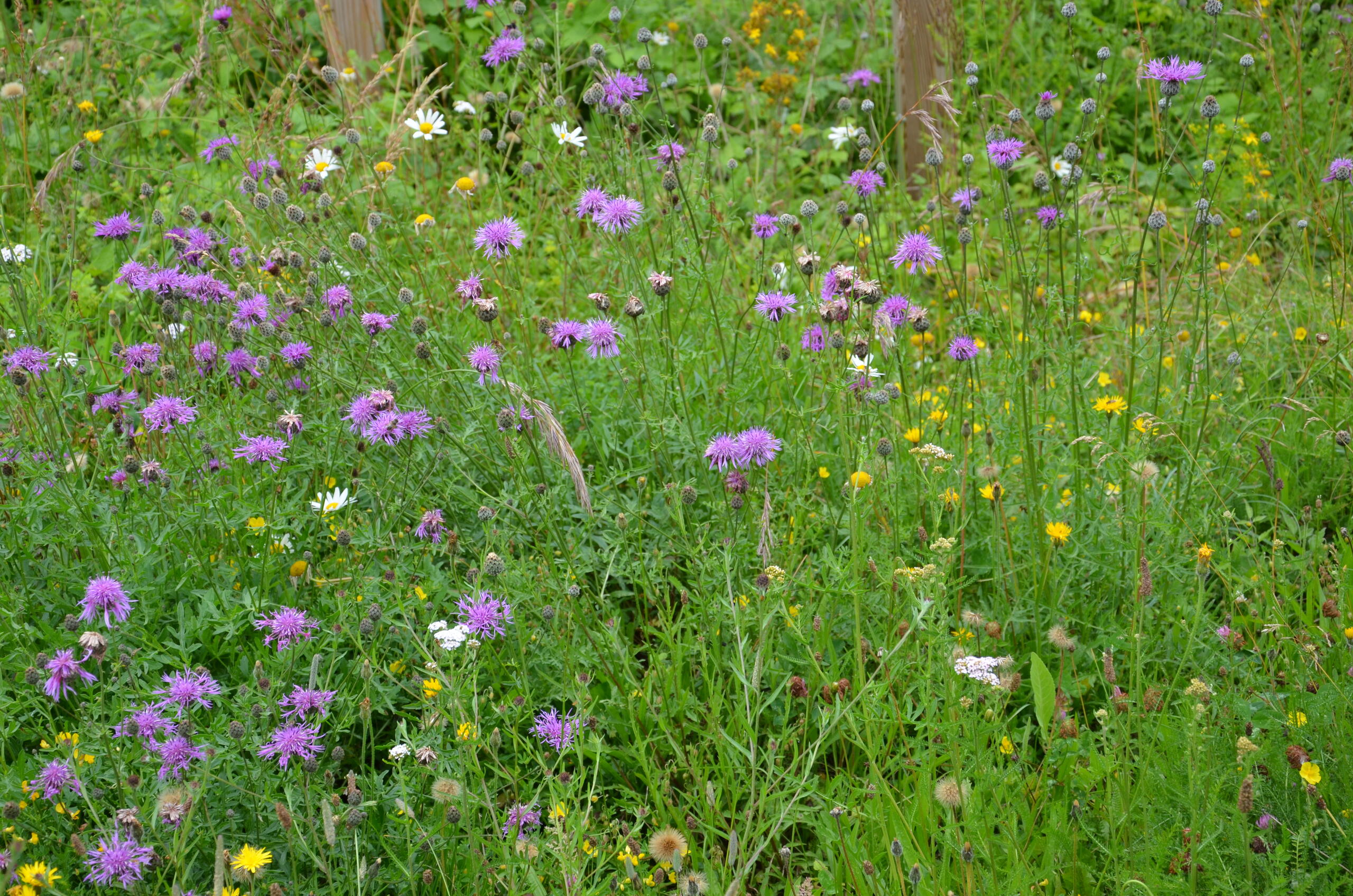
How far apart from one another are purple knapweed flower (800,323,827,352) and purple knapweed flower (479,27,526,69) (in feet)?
3.93

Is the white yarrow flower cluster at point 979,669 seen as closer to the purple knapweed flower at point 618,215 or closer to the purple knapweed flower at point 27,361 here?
the purple knapweed flower at point 618,215

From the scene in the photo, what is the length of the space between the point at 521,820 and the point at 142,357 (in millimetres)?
1524

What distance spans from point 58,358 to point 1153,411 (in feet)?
8.50

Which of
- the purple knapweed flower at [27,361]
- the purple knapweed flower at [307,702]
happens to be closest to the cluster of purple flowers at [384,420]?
the purple knapweed flower at [307,702]

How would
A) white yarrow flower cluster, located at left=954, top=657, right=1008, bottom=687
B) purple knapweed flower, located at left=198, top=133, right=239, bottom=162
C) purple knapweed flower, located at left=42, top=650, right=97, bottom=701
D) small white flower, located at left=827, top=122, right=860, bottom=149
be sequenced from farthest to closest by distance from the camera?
small white flower, located at left=827, top=122, right=860, bottom=149 → purple knapweed flower, located at left=198, top=133, right=239, bottom=162 → purple knapweed flower, located at left=42, top=650, right=97, bottom=701 → white yarrow flower cluster, located at left=954, top=657, right=1008, bottom=687

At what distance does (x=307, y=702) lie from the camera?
5.99 ft

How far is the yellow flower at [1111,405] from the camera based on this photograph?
8.50 ft

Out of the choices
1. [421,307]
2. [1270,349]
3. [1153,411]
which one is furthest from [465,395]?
[1270,349]

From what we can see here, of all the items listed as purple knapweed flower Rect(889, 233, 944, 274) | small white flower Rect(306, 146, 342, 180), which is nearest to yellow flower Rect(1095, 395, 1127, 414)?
purple knapweed flower Rect(889, 233, 944, 274)

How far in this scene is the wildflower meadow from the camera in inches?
68.1

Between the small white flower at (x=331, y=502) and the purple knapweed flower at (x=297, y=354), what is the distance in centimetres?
29

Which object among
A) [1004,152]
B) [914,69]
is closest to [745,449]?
[1004,152]

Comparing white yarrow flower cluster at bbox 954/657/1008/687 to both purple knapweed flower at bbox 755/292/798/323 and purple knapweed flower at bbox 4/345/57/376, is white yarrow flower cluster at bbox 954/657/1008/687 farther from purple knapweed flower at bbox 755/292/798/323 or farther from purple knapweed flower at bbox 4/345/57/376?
purple knapweed flower at bbox 4/345/57/376

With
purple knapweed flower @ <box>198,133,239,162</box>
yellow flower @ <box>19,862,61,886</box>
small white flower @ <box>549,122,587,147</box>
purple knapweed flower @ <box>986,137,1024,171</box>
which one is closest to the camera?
yellow flower @ <box>19,862,61,886</box>
